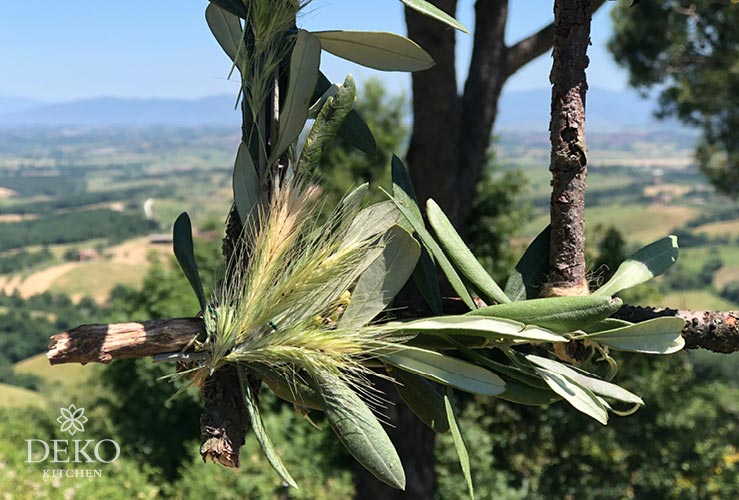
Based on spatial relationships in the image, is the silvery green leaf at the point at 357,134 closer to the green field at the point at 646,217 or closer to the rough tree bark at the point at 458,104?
the rough tree bark at the point at 458,104

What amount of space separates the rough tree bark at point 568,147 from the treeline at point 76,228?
28736 mm

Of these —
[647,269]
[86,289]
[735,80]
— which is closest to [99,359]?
[647,269]

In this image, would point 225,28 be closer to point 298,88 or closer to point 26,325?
point 298,88

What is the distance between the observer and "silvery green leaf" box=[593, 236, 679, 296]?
452 millimetres

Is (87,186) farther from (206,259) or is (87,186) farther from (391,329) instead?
(391,329)

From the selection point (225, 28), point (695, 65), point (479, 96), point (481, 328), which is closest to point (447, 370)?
point (481, 328)

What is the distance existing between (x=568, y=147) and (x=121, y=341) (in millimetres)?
332

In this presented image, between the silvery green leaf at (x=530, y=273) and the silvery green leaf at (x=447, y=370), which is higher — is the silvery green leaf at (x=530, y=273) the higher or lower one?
the higher one

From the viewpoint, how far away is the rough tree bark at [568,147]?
0.43m

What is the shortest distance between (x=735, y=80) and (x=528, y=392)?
4416 mm

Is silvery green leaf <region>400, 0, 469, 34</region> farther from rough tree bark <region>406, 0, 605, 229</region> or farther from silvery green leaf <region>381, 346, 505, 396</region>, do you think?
rough tree bark <region>406, 0, 605, 229</region>

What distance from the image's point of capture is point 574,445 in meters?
3.86

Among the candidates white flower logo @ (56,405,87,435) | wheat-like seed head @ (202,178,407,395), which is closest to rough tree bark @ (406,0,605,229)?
white flower logo @ (56,405,87,435)

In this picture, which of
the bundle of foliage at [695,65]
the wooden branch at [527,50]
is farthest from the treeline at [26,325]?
the wooden branch at [527,50]
